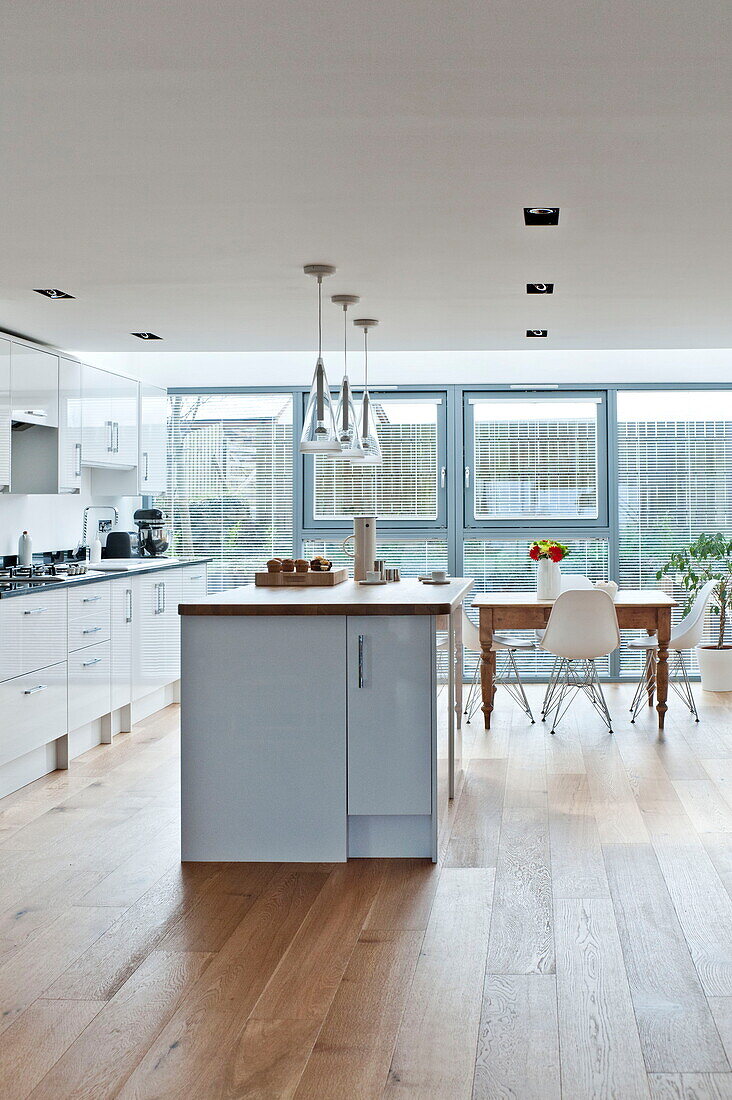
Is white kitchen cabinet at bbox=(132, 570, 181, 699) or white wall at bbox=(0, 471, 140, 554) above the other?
white wall at bbox=(0, 471, 140, 554)

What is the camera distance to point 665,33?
207 cm

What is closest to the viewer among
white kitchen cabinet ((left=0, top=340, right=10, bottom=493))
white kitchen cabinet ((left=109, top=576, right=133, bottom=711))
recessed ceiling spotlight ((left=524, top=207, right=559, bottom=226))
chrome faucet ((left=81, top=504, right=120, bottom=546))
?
recessed ceiling spotlight ((left=524, top=207, right=559, bottom=226))

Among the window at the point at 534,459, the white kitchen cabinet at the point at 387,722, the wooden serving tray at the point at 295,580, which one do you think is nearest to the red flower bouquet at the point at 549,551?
the window at the point at 534,459

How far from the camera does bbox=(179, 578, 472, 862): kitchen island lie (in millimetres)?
3596

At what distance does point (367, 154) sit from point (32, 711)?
2935 mm

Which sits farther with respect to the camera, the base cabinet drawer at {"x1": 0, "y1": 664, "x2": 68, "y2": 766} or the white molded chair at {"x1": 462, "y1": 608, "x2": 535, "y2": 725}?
the white molded chair at {"x1": 462, "y1": 608, "x2": 535, "y2": 725}

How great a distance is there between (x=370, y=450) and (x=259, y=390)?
8.34 ft

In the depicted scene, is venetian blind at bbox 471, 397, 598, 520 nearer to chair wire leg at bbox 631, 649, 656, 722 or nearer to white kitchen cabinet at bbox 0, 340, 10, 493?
chair wire leg at bbox 631, 649, 656, 722

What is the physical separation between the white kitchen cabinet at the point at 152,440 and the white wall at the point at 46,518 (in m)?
0.31

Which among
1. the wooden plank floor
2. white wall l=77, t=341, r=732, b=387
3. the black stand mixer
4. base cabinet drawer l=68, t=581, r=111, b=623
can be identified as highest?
white wall l=77, t=341, r=732, b=387

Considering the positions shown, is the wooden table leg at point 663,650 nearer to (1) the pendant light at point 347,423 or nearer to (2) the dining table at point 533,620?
(2) the dining table at point 533,620

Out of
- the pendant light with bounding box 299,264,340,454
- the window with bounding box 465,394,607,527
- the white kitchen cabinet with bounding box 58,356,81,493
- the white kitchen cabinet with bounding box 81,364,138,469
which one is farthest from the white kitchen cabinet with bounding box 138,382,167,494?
the pendant light with bounding box 299,264,340,454

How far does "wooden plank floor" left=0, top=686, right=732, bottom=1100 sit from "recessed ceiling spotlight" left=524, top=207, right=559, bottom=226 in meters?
2.17

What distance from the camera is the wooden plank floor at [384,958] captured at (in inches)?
85.2
